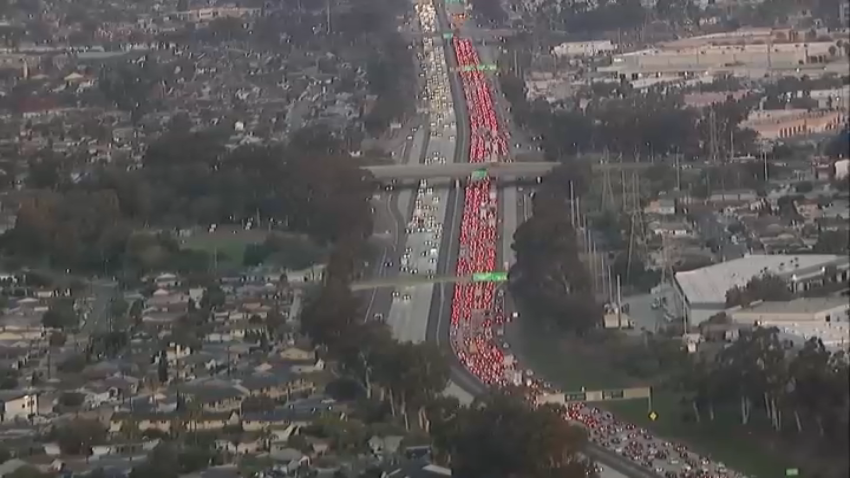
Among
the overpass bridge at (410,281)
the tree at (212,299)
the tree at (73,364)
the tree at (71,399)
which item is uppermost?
the tree at (71,399)

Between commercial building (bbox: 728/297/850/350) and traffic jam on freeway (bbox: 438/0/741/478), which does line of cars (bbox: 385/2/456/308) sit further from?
commercial building (bbox: 728/297/850/350)

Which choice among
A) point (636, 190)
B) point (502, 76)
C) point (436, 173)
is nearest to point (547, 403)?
point (636, 190)

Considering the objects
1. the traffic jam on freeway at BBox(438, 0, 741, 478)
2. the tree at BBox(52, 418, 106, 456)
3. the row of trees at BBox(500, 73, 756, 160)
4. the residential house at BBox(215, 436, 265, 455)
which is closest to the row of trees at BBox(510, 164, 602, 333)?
the traffic jam on freeway at BBox(438, 0, 741, 478)

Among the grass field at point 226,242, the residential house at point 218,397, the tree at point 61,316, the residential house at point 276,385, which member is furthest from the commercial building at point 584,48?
the residential house at point 218,397

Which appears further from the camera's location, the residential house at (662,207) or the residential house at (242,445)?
the residential house at (662,207)

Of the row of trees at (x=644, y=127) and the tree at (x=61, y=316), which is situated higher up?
the row of trees at (x=644, y=127)

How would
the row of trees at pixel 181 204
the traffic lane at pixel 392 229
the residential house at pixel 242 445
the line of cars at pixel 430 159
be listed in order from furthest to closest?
1. the row of trees at pixel 181 204
2. the line of cars at pixel 430 159
3. the traffic lane at pixel 392 229
4. the residential house at pixel 242 445

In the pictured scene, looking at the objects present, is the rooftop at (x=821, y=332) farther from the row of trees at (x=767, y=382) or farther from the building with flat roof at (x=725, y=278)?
the building with flat roof at (x=725, y=278)
